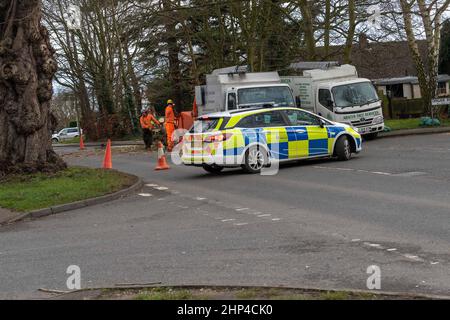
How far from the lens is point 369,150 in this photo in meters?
20.5

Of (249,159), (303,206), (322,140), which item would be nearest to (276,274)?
(303,206)

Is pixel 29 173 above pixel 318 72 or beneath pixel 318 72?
beneath

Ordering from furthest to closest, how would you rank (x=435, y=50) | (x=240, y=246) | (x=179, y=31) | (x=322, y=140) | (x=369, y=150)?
1. (x=179, y=31)
2. (x=435, y=50)
3. (x=369, y=150)
4. (x=322, y=140)
5. (x=240, y=246)

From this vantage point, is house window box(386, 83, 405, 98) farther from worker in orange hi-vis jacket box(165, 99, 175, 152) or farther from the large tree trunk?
the large tree trunk

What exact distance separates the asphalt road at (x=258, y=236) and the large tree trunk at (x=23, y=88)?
3528 millimetres

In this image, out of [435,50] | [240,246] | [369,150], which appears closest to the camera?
[240,246]

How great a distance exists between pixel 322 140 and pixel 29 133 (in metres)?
7.25

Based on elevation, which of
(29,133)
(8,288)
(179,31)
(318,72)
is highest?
(179,31)

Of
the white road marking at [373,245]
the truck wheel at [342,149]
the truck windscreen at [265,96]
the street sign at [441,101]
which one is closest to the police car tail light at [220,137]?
the truck wheel at [342,149]

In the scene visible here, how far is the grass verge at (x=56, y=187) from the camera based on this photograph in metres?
12.8

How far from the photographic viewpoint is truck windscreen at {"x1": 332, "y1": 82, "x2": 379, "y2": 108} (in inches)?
939

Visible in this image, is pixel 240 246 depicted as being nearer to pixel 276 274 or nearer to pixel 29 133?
pixel 276 274

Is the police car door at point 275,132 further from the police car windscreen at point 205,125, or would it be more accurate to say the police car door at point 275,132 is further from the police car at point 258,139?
the police car windscreen at point 205,125

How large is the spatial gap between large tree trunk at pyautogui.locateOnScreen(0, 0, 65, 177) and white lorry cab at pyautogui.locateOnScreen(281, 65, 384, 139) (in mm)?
10014
